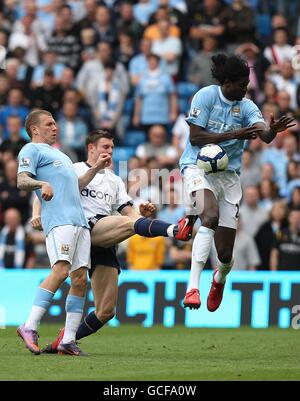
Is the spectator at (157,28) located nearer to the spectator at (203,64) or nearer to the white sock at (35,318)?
the spectator at (203,64)

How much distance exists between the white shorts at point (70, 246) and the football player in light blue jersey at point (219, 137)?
3.68 ft

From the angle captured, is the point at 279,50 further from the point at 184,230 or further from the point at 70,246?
the point at 70,246

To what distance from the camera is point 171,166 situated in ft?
65.7

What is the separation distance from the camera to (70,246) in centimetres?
1128

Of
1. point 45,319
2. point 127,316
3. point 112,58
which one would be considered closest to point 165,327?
point 127,316

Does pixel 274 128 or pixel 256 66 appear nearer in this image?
pixel 274 128

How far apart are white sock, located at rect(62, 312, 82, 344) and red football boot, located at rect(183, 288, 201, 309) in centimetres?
118

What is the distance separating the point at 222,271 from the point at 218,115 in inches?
69.9

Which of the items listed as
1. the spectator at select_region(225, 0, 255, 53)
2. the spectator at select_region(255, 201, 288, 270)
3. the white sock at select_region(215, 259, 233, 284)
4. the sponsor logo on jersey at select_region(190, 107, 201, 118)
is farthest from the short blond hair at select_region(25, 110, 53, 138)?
the spectator at select_region(225, 0, 255, 53)

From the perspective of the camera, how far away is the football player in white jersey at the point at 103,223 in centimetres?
1174

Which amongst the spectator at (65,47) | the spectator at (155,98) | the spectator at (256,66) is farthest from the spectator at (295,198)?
the spectator at (65,47)

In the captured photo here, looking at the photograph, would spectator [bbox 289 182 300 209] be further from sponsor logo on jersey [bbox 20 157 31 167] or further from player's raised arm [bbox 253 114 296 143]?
sponsor logo on jersey [bbox 20 157 31 167]

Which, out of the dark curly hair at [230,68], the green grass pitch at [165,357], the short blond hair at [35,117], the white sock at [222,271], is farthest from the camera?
the white sock at [222,271]

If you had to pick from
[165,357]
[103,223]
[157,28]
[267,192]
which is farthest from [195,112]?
[157,28]
